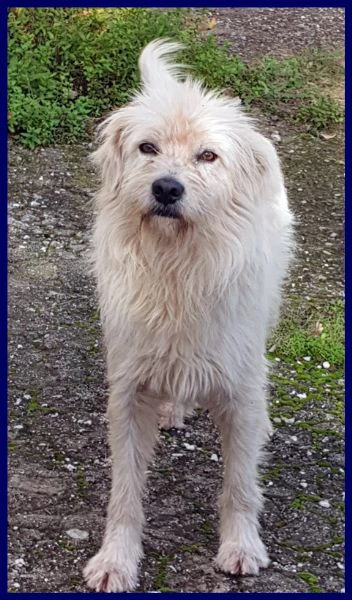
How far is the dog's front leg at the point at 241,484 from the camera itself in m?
3.93

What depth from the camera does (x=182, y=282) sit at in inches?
142

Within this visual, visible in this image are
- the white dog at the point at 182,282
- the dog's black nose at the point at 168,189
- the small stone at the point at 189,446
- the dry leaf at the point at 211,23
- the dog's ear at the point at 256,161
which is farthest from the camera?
the dry leaf at the point at 211,23

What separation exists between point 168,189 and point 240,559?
1.62m

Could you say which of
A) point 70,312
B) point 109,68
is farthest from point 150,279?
point 109,68

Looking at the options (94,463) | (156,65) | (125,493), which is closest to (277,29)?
(156,65)

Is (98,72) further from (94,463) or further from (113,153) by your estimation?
(113,153)

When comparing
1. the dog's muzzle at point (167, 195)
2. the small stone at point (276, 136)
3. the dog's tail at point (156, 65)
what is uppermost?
the dog's tail at point (156, 65)

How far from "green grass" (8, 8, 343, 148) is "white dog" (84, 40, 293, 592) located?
3523 mm

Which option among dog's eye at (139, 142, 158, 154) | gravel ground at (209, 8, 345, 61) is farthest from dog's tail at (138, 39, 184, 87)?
gravel ground at (209, 8, 345, 61)

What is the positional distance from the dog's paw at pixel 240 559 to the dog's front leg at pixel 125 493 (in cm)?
34

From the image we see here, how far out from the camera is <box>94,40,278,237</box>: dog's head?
3.38 metres

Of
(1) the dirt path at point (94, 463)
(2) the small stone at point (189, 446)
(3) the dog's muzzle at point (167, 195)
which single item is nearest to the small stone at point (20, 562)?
(1) the dirt path at point (94, 463)

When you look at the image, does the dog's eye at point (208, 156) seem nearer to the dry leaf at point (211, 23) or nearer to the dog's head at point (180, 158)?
the dog's head at point (180, 158)

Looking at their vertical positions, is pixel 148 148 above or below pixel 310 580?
above
